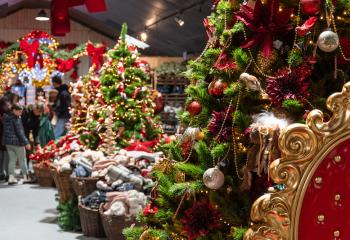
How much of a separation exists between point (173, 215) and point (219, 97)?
0.55m

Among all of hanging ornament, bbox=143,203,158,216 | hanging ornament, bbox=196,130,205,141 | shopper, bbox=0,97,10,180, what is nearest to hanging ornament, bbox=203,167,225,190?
hanging ornament, bbox=196,130,205,141

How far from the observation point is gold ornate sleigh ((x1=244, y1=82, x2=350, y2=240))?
1646mm

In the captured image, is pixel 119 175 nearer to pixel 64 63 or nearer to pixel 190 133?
pixel 190 133

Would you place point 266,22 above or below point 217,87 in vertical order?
above

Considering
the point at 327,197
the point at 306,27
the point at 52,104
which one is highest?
the point at 306,27

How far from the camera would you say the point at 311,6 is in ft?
7.00

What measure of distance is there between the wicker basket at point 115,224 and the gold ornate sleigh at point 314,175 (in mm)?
3809

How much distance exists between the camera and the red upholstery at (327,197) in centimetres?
165

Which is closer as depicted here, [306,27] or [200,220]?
[306,27]

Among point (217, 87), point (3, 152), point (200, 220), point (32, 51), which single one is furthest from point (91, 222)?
point (32, 51)

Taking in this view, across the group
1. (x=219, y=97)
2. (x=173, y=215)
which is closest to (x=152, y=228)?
(x=173, y=215)

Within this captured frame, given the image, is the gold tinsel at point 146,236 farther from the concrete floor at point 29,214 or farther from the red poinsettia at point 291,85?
the concrete floor at point 29,214

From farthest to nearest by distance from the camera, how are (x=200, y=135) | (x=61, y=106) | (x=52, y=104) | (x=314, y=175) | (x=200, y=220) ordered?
(x=52, y=104), (x=61, y=106), (x=200, y=135), (x=200, y=220), (x=314, y=175)

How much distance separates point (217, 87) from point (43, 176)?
24.5 feet
